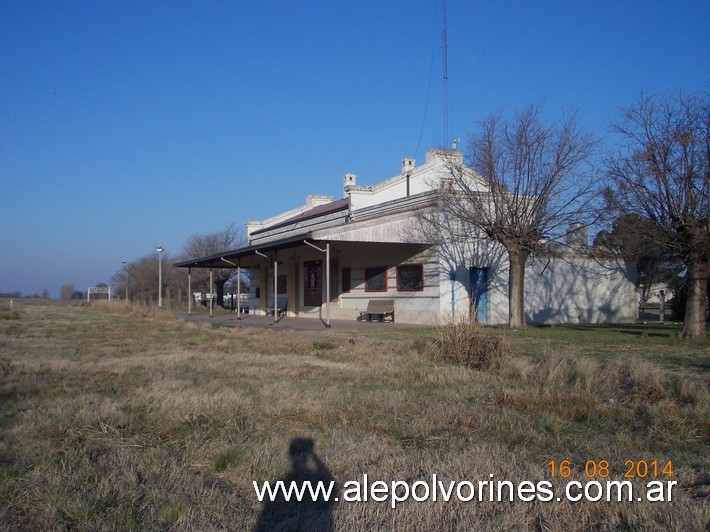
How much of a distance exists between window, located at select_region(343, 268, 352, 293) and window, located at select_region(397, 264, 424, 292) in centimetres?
384

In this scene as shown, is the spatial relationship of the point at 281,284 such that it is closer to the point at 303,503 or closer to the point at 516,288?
the point at 516,288

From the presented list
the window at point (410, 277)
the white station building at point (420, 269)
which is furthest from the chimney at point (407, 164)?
the window at point (410, 277)

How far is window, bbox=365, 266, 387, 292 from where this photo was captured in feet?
92.7

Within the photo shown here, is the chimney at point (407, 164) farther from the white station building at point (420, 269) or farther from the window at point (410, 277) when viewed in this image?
the window at point (410, 277)

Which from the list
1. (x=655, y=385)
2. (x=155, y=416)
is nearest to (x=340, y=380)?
(x=155, y=416)

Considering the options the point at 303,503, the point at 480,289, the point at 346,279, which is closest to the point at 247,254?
the point at 346,279

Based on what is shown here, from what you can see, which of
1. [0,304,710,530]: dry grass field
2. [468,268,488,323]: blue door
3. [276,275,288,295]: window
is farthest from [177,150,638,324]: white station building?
[0,304,710,530]: dry grass field

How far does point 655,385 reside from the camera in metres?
8.47

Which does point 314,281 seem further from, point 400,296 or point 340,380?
point 340,380

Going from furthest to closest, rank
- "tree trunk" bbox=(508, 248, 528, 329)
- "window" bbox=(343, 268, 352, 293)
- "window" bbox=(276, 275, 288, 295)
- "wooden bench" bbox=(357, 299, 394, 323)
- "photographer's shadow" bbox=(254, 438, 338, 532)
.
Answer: "window" bbox=(276, 275, 288, 295), "window" bbox=(343, 268, 352, 293), "wooden bench" bbox=(357, 299, 394, 323), "tree trunk" bbox=(508, 248, 528, 329), "photographer's shadow" bbox=(254, 438, 338, 532)

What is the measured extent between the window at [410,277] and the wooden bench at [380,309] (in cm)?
81

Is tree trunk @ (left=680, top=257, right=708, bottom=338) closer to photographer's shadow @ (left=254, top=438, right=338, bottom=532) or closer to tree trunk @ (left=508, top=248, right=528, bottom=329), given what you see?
tree trunk @ (left=508, top=248, right=528, bottom=329)

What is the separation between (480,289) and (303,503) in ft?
72.1

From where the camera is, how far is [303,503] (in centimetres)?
467
